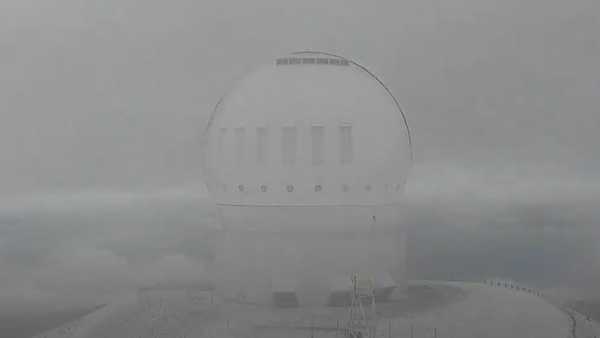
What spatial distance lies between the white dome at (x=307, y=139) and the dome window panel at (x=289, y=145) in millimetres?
44

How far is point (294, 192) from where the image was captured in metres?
33.3

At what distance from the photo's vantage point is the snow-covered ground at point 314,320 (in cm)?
3003

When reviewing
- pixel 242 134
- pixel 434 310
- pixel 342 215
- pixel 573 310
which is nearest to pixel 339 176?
pixel 342 215

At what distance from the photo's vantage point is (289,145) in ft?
110

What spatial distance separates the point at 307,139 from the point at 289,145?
2.77 ft

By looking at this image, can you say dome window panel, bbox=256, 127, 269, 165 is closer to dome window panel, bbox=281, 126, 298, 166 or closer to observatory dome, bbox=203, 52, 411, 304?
observatory dome, bbox=203, 52, 411, 304

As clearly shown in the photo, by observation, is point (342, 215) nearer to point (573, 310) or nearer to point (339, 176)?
point (339, 176)

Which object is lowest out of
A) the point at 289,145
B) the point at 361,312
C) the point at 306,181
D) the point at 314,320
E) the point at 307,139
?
the point at 314,320

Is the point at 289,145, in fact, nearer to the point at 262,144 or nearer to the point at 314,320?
the point at 262,144

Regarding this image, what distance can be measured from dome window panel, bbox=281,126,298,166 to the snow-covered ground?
6.48 m

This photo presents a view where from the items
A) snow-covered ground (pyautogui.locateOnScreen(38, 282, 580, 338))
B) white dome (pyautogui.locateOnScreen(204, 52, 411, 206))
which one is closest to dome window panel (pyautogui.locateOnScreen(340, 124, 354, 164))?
white dome (pyautogui.locateOnScreen(204, 52, 411, 206))

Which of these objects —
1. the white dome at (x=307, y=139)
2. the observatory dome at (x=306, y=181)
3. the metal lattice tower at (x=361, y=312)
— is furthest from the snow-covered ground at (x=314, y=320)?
the white dome at (x=307, y=139)

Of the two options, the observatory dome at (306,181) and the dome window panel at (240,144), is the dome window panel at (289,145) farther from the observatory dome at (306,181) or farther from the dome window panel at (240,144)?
the dome window panel at (240,144)

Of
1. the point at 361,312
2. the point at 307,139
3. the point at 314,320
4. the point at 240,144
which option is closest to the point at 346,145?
the point at 307,139
